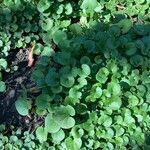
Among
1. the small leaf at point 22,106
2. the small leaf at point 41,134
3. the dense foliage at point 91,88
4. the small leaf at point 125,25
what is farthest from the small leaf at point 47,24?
the small leaf at point 41,134

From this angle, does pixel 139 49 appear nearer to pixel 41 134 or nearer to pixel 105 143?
pixel 105 143

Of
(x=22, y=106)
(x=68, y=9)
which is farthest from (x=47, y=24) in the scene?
(x=22, y=106)

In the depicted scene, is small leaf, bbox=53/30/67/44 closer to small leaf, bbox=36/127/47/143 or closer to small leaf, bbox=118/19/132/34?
small leaf, bbox=118/19/132/34

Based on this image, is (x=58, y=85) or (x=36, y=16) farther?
(x=36, y=16)

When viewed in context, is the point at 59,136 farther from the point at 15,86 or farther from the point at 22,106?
the point at 15,86

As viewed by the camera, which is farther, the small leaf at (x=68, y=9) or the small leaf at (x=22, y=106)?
the small leaf at (x=68, y=9)

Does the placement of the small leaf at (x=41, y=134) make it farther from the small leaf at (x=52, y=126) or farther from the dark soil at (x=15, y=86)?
the dark soil at (x=15, y=86)

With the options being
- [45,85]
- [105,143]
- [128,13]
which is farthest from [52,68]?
[128,13]
